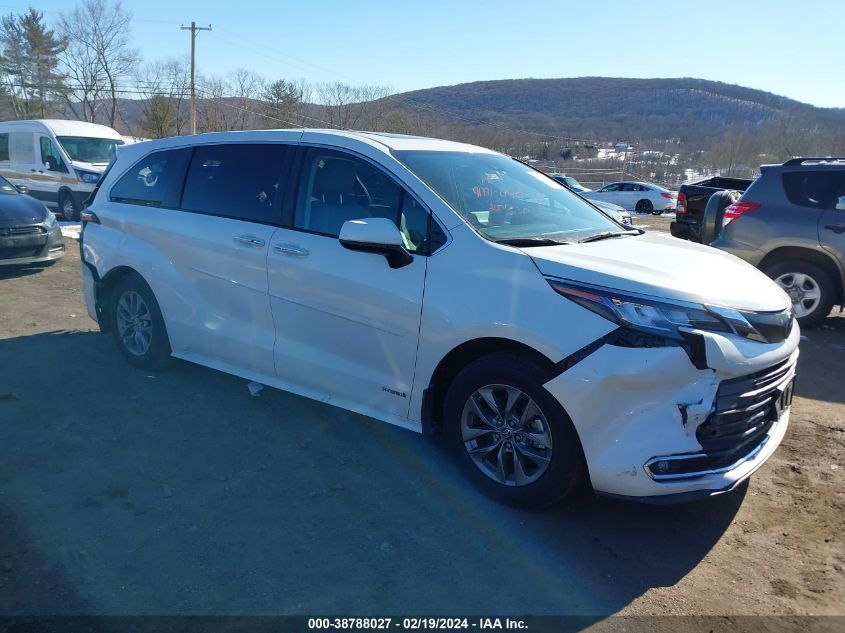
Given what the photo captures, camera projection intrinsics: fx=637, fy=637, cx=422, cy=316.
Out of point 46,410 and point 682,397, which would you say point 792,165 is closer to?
point 682,397

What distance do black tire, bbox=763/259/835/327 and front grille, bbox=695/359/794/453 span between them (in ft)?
15.3

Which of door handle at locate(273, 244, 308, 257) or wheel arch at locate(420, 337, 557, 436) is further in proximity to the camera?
door handle at locate(273, 244, 308, 257)

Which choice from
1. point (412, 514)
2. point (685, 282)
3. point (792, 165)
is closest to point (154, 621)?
point (412, 514)

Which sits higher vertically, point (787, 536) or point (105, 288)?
point (105, 288)

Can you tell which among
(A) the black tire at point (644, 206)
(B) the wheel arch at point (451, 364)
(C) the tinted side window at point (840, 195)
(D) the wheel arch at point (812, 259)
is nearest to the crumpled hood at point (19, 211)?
(B) the wheel arch at point (451, 364)

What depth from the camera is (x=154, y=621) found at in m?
2.53

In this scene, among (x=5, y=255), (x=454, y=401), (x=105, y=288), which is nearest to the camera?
(x=454, y=401)

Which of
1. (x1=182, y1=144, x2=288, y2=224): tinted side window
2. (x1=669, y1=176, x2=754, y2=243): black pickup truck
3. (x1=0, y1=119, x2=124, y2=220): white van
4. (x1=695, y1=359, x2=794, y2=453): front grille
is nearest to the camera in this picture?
(x1=695, y1=359, x2=794, y2=453): front grille

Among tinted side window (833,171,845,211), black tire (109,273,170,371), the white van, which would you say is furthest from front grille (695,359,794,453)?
the white van

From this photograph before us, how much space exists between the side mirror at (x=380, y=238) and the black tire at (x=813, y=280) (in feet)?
18.4

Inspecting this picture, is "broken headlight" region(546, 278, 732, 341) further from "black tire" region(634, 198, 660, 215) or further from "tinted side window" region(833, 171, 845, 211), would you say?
"black tire" region(634, 198, 660, 215)

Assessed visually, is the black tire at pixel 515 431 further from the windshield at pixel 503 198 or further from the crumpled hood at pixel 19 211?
the crumpled hood at pixel 19 211

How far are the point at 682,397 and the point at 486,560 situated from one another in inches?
45.8

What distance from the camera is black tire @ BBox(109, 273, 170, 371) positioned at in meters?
4.99
